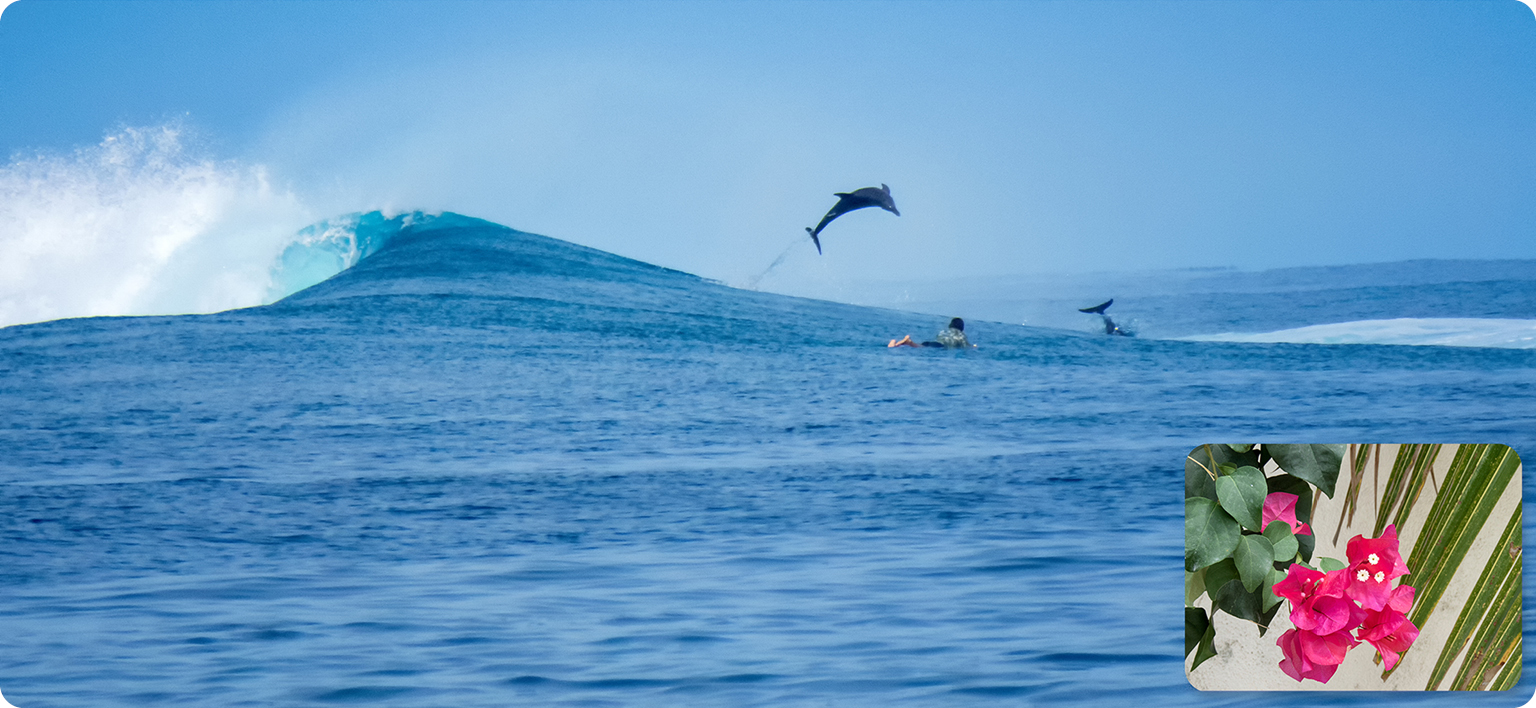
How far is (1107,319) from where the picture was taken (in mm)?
6309

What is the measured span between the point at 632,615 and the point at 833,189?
2545 millimetres

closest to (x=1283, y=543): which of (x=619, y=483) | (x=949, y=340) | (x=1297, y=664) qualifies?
(x=1297, y=664)

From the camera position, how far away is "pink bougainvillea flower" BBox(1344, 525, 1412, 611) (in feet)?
11.3

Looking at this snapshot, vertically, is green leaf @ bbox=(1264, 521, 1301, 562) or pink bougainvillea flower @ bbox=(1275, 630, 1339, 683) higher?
green leaf @ bbox=(1264, 521, 1301, 562)

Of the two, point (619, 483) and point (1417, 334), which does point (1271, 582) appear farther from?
point (1417, 334)

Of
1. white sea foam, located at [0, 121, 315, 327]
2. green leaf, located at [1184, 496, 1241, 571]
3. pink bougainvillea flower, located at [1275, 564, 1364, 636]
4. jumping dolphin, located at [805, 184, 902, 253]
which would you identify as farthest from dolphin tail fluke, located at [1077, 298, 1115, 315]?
white sea foam, located at [0, 121, 315, 327]

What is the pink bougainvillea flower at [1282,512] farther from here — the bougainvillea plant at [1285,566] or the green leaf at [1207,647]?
the green leaf at [1207,647]

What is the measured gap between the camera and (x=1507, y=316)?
596 centimetres

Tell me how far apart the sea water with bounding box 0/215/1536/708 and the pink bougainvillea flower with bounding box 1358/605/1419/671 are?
0.37 feet

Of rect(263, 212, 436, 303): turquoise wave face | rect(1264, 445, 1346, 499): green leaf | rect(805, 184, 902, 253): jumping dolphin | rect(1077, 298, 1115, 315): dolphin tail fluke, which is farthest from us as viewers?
rect(1077, 298, 1115, 315): dolphin tail fluke

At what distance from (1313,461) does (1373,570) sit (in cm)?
32

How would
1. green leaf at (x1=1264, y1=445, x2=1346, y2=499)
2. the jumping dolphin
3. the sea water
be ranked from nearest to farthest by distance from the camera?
1. the sea water
2. green leaf at (x1=1264, y1=445, x2=1346, y2=499)
3. the jumping dolphin

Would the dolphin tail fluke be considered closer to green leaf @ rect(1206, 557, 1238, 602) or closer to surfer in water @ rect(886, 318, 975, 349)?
surfer in water @ rect(886, 318, 975, 349)

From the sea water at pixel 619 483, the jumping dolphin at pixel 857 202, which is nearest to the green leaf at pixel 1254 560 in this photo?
the sea water at pixel 619 483
